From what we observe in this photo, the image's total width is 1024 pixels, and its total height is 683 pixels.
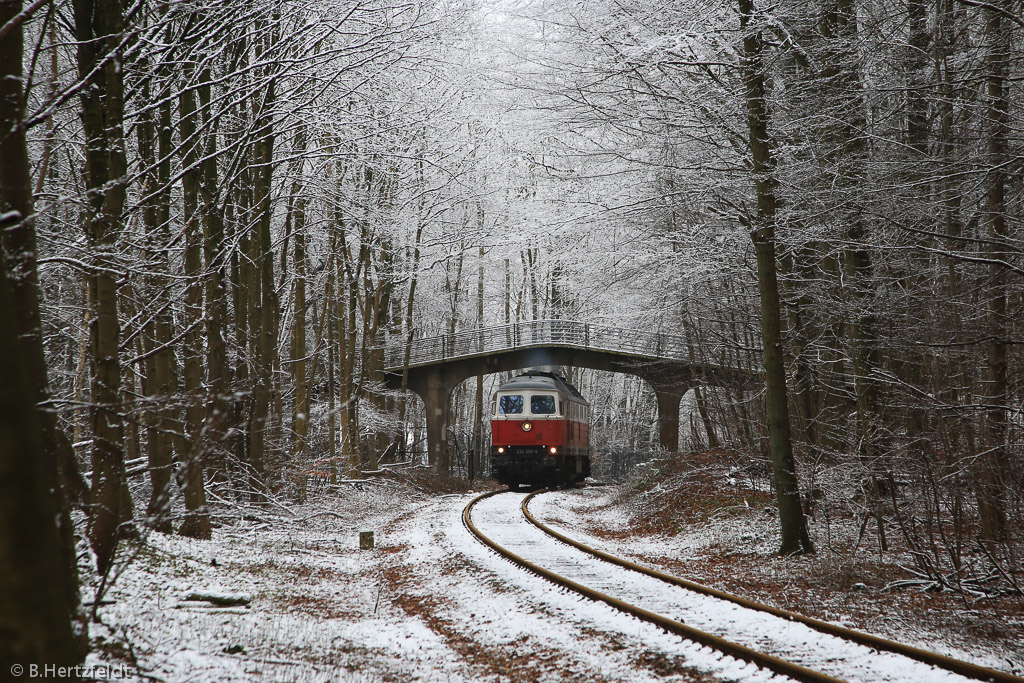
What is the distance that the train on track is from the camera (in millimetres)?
22328

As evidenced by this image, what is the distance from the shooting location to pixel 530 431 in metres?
22.3

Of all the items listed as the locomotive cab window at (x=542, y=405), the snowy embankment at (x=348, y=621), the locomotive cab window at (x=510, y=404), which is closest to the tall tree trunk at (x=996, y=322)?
the snowy embankment at (x=348, y=621)

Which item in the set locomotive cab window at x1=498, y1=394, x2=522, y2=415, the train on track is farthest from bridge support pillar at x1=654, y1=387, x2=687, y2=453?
locomotive cab window at x1=498, y1=394, x2=522, y2=415

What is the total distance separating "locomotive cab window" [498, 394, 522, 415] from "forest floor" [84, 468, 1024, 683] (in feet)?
33.7

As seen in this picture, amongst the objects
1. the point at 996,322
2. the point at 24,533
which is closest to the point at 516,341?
the point at 996,322

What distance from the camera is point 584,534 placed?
12.8 m

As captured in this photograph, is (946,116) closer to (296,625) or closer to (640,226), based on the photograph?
(640,226)

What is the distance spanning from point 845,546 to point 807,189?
4.53 metres

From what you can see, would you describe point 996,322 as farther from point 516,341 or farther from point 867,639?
point 516,341

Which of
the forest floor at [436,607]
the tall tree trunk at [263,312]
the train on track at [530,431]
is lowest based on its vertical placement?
the forest floor at [436,607]

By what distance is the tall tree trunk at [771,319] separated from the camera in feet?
30.8

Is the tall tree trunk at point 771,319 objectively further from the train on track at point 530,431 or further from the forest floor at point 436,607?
the train on track at point 530,431

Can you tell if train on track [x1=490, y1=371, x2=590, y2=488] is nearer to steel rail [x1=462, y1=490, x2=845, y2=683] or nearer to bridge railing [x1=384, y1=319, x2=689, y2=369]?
bridge railing [x1=384, y1=319, x2=689, y2=369]

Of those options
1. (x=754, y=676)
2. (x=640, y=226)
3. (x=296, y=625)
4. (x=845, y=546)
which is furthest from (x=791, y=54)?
(x=296, y=625)
